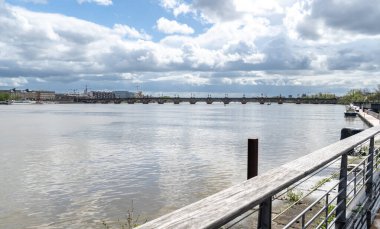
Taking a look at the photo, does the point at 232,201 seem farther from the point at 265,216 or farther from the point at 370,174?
the point at 370,174

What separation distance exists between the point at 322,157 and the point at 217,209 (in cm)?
246

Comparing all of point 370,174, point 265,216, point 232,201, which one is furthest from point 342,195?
point 232,201

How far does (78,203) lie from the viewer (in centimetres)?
2023

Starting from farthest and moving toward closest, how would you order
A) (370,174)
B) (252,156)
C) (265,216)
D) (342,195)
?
(252,156)
(370,174)
(342,195)
(265,216)

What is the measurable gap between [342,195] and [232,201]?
11.0 ft

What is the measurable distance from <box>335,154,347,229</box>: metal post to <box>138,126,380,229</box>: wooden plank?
4.48ft

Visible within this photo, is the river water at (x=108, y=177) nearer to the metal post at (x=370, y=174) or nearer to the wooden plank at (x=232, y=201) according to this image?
the metal post at (x=370, y=174)

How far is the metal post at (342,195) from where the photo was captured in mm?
5445

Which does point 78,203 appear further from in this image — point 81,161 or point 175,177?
point 81,161

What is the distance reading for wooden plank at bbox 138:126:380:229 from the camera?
2.38 metres

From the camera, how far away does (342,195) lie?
18.4ft

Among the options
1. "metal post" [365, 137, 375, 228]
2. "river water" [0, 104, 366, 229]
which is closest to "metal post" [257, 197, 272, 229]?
"metal post" [365, 137, 375, 228]

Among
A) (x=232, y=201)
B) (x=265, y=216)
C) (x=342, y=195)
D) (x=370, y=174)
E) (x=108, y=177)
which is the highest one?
(x=232, y=201)

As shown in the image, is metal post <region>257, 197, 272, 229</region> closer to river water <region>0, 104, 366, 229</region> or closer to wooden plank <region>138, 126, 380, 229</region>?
wooden plank <region>138, 126, 380, 229</region>
